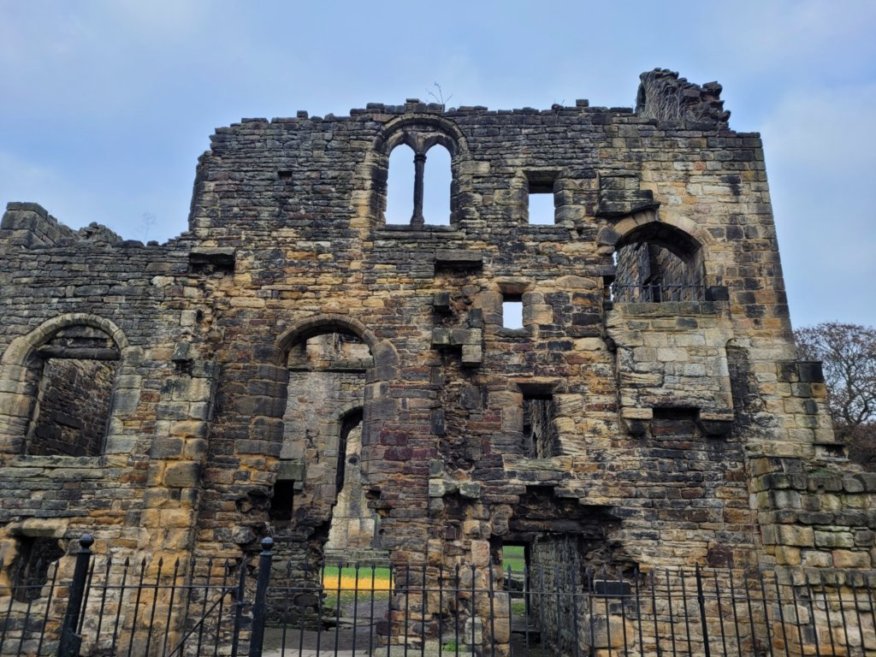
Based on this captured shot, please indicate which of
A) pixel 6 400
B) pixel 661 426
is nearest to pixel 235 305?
pixel 6 400

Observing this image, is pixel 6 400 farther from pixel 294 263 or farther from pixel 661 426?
pixel 661 426

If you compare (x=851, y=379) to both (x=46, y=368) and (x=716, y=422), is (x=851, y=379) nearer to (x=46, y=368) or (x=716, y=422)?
(x=716, y=422)

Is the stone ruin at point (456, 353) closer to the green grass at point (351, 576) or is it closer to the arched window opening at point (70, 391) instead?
the arched window opening at point (70, 391)

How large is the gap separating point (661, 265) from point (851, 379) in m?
15.8

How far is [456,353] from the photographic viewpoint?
400 inches

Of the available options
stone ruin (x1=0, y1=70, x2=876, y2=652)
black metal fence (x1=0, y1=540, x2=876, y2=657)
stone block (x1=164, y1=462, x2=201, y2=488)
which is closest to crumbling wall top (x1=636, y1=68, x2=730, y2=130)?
stone ruin (x1=0, y1=70, x2=876, y2=652)

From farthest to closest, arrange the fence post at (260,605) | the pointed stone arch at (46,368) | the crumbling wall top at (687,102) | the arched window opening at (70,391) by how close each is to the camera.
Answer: the crumbling wall top at (687,102), the arched window opening at (70,391), the pointed stone arch at (46,368), the fence post at (260,605)

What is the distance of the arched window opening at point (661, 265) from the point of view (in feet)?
35.7

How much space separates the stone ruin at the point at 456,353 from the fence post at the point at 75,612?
3.98m

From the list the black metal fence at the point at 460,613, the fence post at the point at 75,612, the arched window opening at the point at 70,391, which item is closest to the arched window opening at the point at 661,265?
the black metal fence at the point at 460,613

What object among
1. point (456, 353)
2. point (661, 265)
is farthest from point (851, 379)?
point (456, 353)

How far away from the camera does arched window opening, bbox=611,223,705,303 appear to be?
10.9 metres

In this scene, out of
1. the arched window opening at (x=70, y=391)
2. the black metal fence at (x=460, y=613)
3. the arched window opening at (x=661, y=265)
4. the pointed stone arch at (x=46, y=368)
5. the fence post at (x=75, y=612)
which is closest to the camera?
the fence post at (x=75, y=612)

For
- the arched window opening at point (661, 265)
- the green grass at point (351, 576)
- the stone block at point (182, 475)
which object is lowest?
the green grass at point (351, 576)
